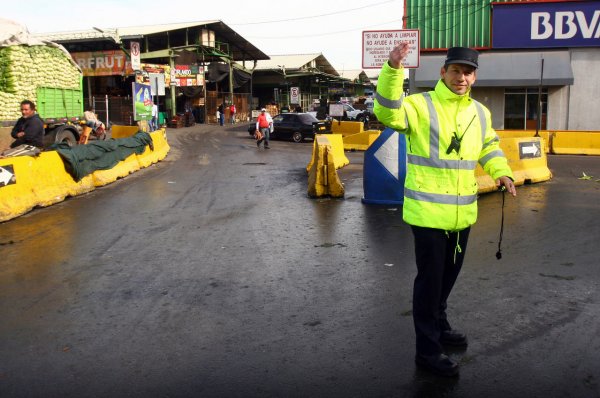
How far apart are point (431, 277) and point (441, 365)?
21.4 inches

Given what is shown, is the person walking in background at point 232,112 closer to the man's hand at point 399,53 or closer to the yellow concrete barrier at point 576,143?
the yellow concrete barrier at point 576,143

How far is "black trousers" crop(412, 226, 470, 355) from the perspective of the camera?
389cm

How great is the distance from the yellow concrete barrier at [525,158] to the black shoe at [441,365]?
9.53 m

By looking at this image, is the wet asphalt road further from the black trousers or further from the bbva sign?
the bbva sign

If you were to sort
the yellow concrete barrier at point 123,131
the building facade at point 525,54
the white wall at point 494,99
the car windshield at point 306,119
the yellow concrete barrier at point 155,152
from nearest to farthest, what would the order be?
the yellow concrete barrier at point 155,152 < the yellow concrete barrier at point 123,131 < the building facade at point 525,54 < the white wall at point 494,99 < the car windshield at point 306,119

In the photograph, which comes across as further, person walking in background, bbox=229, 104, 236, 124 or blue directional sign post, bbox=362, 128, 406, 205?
person walking in background, bbox=229, 104, 236, 124

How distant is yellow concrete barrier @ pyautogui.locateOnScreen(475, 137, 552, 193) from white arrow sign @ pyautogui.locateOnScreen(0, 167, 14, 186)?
→ 9.31 m

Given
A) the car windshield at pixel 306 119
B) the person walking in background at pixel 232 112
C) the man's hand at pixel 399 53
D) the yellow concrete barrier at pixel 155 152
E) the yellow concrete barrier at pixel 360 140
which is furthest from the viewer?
the person walking in background at pixel 232 112

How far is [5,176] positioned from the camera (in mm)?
9547

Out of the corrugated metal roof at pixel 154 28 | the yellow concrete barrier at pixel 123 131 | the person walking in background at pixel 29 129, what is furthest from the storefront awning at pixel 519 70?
the person walking in background at pixel 29 129

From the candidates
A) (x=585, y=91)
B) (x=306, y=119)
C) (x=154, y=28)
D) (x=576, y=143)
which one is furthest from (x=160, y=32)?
(x=576, y=143)

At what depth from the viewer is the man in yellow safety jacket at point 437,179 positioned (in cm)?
389

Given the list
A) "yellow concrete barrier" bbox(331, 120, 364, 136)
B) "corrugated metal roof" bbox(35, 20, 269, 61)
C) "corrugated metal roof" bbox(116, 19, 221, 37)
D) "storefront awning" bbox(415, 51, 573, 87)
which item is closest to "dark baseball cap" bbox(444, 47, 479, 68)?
"yellow concrete barrier" bbox(331, 120, 364, 136)

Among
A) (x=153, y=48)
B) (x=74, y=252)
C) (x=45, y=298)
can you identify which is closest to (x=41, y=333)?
(x=45, y=298)
